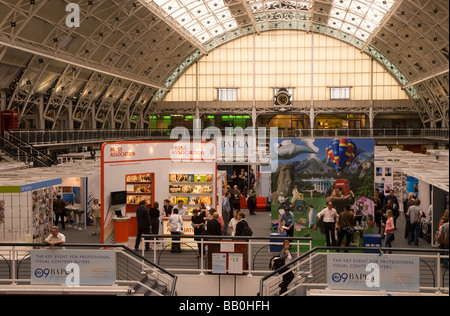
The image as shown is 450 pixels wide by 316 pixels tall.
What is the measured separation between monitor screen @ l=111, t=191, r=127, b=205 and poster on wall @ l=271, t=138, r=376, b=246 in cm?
474

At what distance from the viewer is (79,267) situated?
10062 millimetres

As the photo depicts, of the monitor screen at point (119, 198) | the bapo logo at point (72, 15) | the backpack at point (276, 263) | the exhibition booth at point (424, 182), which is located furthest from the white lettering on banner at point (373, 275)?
the bapo logo at point (72, 15)

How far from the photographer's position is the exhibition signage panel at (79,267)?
1004 cm

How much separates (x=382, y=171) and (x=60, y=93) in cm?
2511

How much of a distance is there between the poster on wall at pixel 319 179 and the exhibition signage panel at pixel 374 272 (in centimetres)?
588

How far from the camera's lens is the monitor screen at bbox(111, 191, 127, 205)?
16.9 m

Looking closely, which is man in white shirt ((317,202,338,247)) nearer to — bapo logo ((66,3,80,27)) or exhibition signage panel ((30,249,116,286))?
exhibition signage panel ((30,249,116,286))

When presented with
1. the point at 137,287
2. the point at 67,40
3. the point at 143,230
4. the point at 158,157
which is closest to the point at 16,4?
the point at 67,40

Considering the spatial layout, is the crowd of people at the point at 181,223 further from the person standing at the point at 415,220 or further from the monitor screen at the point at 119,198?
the person standing at the point at 415,220

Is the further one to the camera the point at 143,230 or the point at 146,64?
the point at 146,64

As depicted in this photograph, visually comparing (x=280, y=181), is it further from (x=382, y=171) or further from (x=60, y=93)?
(x=60, y=93)

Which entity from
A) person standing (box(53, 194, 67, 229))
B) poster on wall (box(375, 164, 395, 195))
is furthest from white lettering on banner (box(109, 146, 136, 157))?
poster on wall (box(375, 164, 395, 195))

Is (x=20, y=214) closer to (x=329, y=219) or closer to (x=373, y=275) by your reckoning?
(x=329, y=219)

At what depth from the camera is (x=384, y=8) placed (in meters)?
42.2
